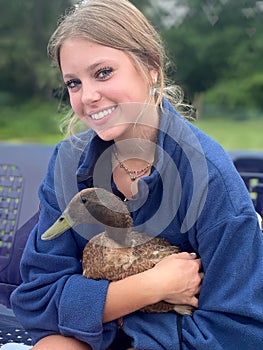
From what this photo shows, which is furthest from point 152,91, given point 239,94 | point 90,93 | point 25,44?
point 25,44

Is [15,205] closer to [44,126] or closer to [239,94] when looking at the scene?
[44,126]

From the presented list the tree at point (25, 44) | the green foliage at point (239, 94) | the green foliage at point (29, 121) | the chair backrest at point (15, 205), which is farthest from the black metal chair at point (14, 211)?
the tree at point (25, 44)

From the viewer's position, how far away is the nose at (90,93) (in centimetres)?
150

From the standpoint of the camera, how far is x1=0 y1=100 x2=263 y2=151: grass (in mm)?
14754

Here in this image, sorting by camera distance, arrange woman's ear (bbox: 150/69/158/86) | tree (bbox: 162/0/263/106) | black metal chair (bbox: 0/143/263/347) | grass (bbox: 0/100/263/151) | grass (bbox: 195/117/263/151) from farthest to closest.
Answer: tree (bbox: 162/0/263/106), grass (bbox: 0/100/263/151), grass (bbox: 195/117/263/151), black metal chair (bbox: 0/143/263/347), woman's ear (bbox: 150/69/158/86)

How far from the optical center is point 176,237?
1.49 meters

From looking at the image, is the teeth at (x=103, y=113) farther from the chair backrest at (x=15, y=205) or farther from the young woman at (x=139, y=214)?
the chair backrest at (x=15, y=205)

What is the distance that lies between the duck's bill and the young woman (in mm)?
66

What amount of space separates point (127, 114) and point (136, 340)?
0.55 metres

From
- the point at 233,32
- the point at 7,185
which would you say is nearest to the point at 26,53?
the point at 233,32

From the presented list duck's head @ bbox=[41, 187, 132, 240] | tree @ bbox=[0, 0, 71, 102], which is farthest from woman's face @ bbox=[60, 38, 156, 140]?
tree @ bbox=[0, 0, 71, 102]

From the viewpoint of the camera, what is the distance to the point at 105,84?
1.50 m

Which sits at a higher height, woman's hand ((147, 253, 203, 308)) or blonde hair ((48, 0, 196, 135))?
blonde hair ((48, 0, 196, 135))

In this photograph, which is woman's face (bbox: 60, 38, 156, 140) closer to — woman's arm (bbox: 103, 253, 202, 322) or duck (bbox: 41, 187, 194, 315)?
duck (bbox: 41, 187, 194, 315)
